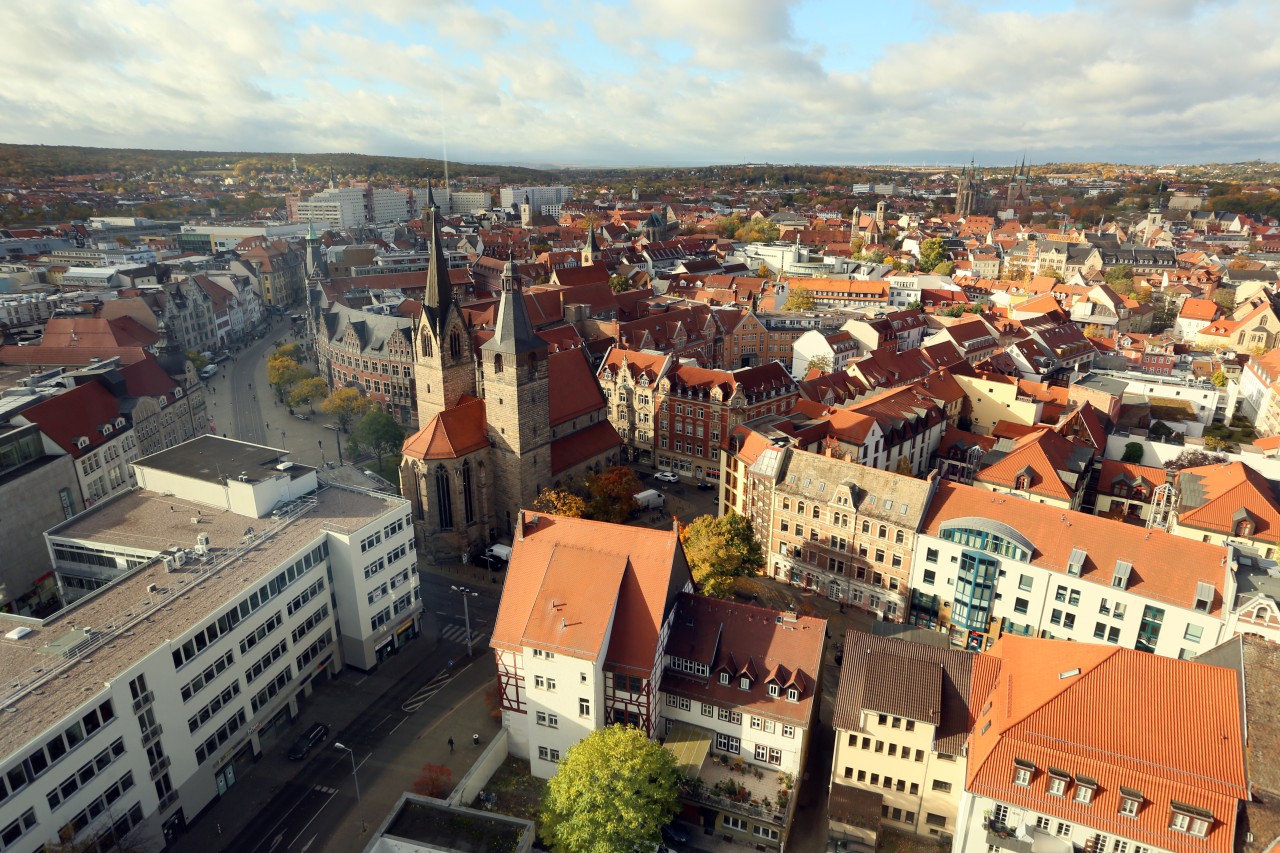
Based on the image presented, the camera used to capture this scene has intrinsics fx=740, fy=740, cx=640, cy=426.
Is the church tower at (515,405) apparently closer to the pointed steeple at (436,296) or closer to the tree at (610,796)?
the pointed steeple at (436,296)

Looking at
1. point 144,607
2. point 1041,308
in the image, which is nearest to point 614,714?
point 144,607

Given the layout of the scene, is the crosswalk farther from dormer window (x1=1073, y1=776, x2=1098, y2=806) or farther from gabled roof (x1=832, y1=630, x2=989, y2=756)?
dormer window (x1=1073, y1=776, x2=1098, y2=806)

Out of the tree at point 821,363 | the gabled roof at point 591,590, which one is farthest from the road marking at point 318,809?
the tree at point 821,363

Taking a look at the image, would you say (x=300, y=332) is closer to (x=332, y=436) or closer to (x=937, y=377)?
(x=332, y=436)

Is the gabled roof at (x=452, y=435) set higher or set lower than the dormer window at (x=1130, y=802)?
higher

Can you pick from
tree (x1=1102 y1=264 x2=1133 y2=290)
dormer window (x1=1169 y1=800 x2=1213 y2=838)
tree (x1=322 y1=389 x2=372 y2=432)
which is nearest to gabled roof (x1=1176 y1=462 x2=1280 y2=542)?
dormer window (x1=1169 y1=800 x2=1213 y2=838)

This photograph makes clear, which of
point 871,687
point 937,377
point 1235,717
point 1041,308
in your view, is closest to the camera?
point 1235,717

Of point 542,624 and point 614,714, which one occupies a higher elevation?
point 542,624

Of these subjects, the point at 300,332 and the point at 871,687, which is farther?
the point at 300,332
